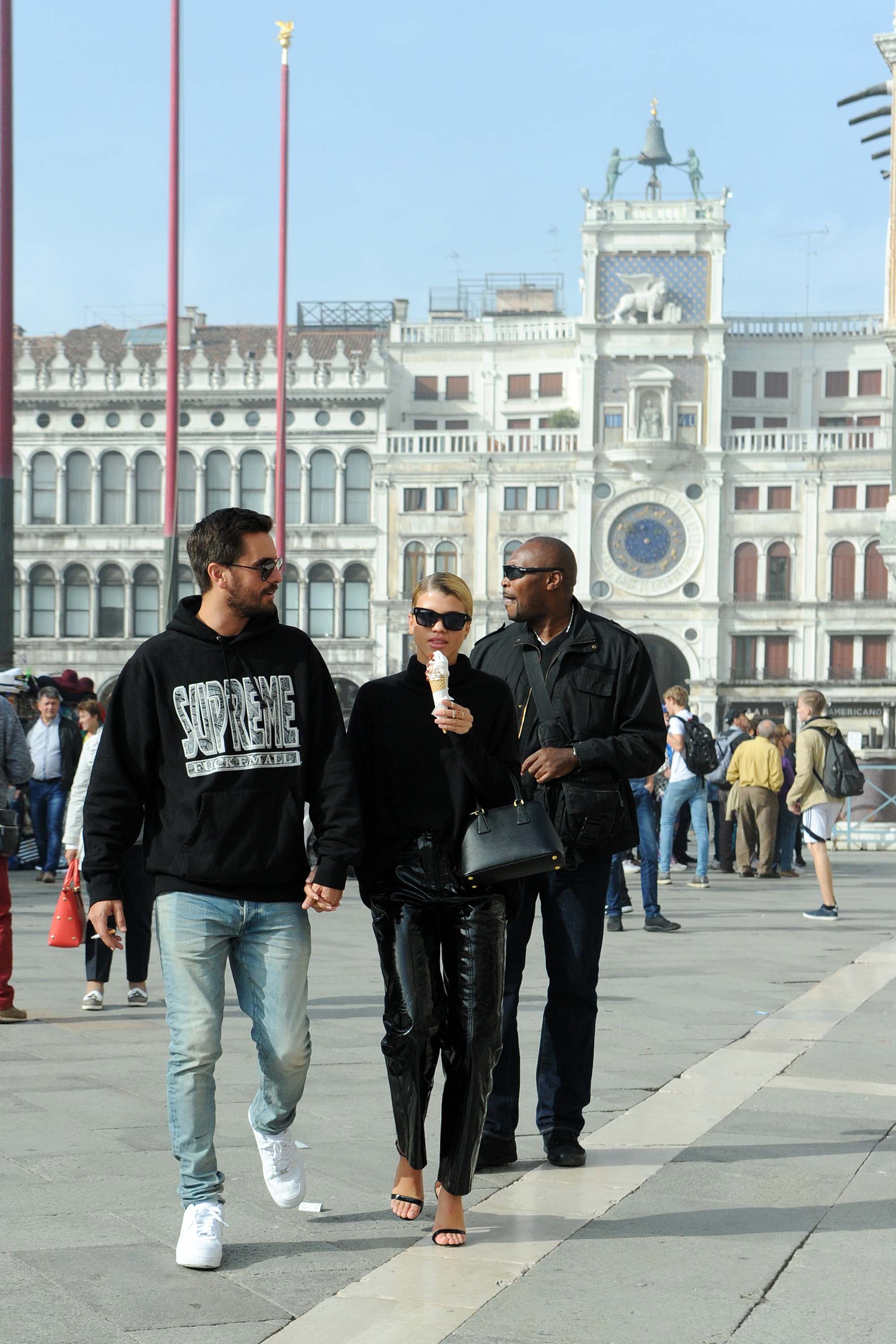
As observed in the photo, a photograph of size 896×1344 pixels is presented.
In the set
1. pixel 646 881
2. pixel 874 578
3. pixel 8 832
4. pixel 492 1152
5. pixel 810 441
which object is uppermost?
pixel 810 441

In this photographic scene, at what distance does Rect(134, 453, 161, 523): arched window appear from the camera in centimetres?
5534

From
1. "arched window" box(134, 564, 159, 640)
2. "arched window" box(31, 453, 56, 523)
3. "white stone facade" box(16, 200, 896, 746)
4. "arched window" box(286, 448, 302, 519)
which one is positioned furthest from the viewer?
"arched window" box(31, 453, 56, 523)

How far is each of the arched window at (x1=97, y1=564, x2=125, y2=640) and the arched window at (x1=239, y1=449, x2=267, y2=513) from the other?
4.66 meters

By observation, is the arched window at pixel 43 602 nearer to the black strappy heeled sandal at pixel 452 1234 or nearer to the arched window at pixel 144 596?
the arched window at pixel 144 596

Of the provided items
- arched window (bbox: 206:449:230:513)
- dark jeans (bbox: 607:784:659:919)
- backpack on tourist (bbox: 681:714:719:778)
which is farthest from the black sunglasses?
arched window (bbox: 206:449:230:513)

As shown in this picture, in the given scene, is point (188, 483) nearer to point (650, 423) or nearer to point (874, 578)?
point (650, 423)

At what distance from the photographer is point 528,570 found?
16.8 feet

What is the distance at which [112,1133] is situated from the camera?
527 centimetres

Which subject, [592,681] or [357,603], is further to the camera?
[357,603]

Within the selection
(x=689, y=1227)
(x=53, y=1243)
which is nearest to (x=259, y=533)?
(x=53, y=1243)

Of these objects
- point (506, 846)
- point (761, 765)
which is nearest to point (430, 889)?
point (506, 846)

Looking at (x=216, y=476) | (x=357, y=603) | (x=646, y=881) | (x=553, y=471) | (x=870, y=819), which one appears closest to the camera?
(x=646, y=881)

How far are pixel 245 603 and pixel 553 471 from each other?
50128 millimetres

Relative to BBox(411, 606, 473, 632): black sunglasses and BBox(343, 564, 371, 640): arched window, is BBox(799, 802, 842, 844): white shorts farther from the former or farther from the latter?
BBox(343, 564, 371, 640): arched window
